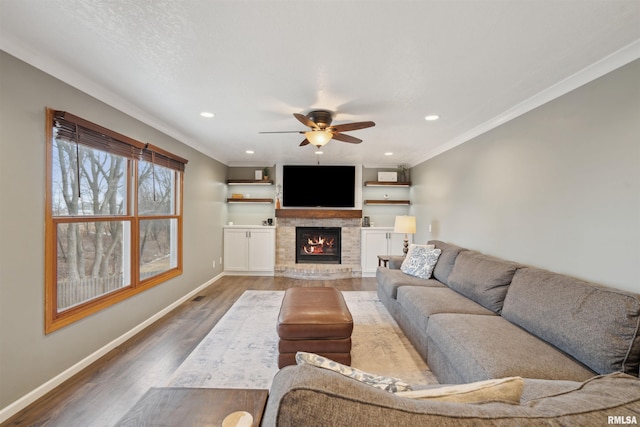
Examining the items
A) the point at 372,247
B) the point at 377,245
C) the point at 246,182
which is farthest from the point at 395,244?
the point at 246,182

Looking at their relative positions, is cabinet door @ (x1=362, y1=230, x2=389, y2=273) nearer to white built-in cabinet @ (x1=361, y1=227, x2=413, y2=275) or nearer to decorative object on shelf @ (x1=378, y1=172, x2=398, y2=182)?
white built-in cabinet @ (x1=361, y1=227, x2=413, y2=275)

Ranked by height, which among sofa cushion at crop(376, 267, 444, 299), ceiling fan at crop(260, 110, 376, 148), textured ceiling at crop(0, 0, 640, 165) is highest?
textured ceiling at crop(0, 0, 640, 165)

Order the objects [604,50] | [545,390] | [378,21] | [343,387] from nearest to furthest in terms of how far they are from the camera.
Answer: [343,387] < [545,390] < [378,21] < [604,50]

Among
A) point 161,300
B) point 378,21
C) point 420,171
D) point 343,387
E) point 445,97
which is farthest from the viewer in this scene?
point 420,171

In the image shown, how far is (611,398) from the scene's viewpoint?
2.12 ft

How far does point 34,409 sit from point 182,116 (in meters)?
2.78

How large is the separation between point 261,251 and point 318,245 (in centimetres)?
128

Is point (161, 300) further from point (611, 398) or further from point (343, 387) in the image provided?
point (611, 398)

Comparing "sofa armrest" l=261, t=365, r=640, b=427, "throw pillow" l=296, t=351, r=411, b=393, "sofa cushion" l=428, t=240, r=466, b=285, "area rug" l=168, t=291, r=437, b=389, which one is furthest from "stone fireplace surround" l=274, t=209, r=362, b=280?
"sofa armrest" l=261, t=365, r=640, b=427

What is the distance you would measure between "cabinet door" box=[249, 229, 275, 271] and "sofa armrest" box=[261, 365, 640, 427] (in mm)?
4859

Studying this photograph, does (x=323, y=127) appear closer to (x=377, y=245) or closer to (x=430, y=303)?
(x=430, y=303)

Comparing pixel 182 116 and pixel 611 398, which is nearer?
pixel 611 398

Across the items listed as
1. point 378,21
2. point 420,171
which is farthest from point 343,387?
point 420,171

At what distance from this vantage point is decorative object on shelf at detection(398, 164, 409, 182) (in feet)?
18.7
